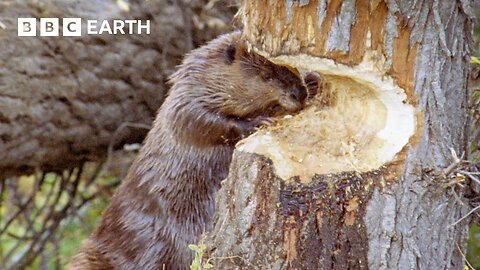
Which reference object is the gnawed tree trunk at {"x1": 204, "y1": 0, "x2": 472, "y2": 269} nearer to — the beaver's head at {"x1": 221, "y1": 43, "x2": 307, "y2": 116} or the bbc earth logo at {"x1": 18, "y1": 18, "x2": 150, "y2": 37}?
the beaver's head at {"x1": 221, "y1": 43, "x2": 307, "y2": 116}

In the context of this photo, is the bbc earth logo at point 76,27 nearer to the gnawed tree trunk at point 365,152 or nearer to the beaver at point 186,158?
the beaver at point 186,158

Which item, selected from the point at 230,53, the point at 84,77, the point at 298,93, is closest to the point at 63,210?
the point at 84,77

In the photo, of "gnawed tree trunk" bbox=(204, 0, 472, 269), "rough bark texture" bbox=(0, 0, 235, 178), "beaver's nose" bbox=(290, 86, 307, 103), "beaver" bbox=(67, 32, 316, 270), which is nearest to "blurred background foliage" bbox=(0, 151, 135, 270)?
"rough bark texture" bbox=(0, 0, 235, 178)

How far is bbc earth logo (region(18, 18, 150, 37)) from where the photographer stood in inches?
172

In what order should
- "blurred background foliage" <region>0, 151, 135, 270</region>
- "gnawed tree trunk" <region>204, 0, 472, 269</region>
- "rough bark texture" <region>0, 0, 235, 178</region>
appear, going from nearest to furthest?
"gnawed tree trunk" <region>204, 0, 472, 269</region>, "rough bark texture" <region>0, 0, 235, 178</region>, "blurred background foliage" <region>0, 151, 135, 270</region>

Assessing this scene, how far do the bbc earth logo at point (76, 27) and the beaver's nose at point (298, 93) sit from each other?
5.85 ft

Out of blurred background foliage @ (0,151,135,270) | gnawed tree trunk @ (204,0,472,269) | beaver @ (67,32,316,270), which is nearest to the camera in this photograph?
gnawed tree trunk @ (204,0,472,269)

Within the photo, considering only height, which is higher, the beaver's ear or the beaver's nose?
the beaver's ear

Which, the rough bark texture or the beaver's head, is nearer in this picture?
the beaver's head

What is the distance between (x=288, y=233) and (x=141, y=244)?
1257 millimetres

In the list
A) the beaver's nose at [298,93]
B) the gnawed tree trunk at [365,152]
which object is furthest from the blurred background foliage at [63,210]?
the gnawed tree trunk at [365,152]

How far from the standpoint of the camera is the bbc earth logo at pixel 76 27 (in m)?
4.36

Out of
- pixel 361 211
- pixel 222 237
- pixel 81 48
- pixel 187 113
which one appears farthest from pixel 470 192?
pixel 81 48

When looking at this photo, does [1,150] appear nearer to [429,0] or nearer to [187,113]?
[187,113]
